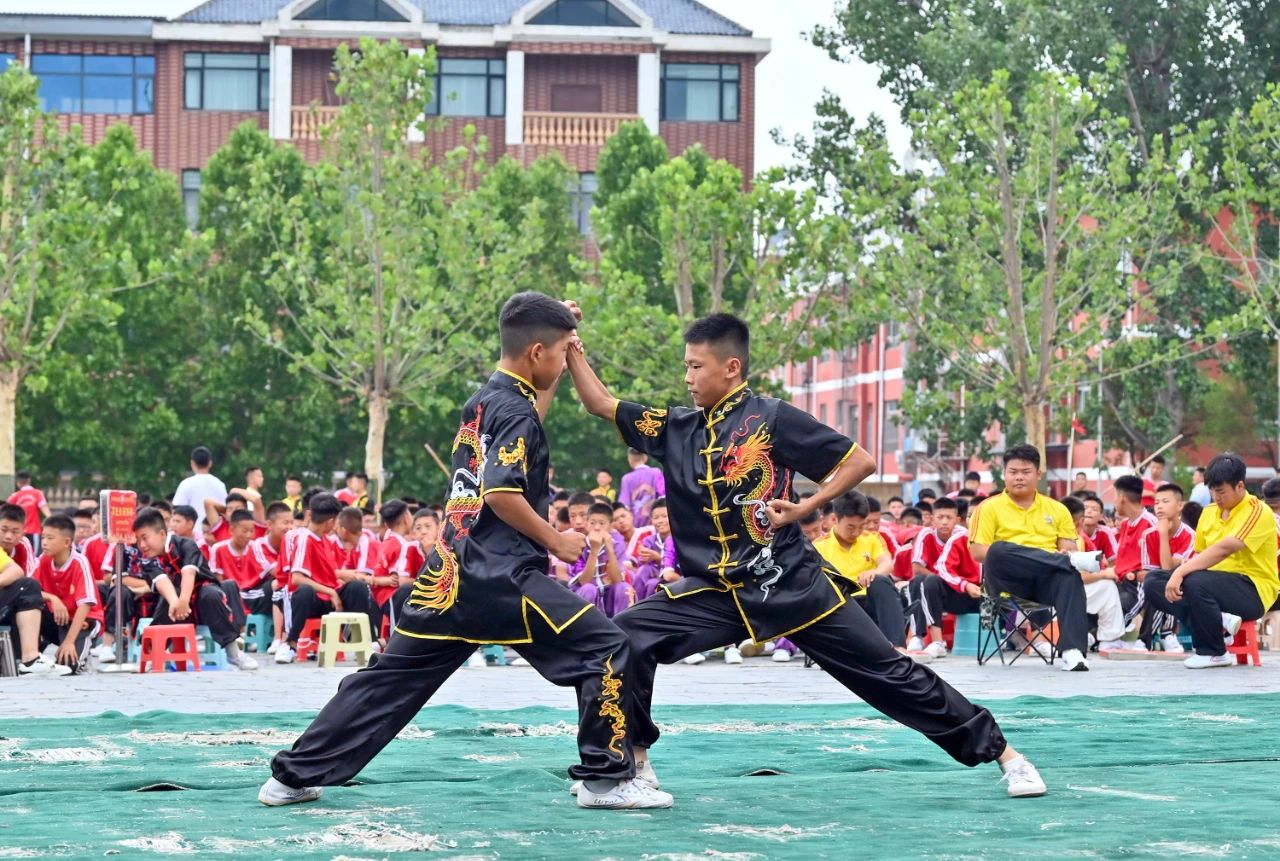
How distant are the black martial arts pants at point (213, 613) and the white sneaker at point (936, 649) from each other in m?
5.19

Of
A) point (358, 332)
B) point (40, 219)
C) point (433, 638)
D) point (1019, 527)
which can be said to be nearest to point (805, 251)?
point (358, 332)

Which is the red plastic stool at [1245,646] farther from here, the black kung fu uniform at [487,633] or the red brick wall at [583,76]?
the red brick wall at [583,76]

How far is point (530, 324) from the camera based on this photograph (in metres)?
6.96

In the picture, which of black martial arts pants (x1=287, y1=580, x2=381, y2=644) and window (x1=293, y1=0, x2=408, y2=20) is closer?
black martial arts pants (x1=287, y1=580, x2=381, y2=644)

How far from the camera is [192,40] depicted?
4562cm

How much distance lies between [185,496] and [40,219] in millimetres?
10401

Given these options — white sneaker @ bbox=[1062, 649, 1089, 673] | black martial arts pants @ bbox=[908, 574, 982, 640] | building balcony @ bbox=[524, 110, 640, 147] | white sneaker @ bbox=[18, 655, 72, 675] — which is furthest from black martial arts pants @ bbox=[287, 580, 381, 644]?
building balcony @ bbox=[524, 110, 640, 147]

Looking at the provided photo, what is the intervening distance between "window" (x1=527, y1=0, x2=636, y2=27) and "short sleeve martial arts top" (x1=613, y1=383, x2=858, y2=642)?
4006cm

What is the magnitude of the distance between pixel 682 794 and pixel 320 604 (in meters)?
8.99

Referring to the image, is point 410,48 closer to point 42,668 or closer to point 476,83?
point 476,83

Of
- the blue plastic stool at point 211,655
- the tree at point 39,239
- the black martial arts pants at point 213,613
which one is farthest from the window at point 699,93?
the black martial arts pants at point 213,613

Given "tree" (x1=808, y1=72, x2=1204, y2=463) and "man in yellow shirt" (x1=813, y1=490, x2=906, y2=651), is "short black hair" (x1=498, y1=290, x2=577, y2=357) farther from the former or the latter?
"tree" (x1=808, y1=72, x2=1204, y2=463)

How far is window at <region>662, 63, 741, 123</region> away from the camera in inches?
1831

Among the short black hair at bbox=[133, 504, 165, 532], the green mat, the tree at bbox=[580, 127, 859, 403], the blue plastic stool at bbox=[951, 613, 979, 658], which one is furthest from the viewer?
the tree at bbox=[580, 127, 859, 403]
